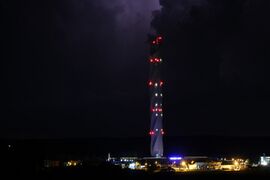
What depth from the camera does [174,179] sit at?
11125 cm

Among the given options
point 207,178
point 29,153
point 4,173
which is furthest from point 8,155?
point 207,178

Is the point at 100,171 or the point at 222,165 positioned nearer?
the point at 100,171

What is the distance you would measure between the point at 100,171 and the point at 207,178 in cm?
2081

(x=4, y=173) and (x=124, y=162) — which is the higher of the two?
(x=124, y=162)

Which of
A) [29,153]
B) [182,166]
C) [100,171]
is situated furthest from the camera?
[182,166]

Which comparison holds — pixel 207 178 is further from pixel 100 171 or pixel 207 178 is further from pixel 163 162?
pixel 163 162

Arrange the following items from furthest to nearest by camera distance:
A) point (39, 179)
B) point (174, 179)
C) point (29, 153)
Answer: point (29, 153), point (174, 179), point (39, 179)

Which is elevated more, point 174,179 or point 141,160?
point 141,160

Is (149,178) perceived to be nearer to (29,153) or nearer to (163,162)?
(29,153)

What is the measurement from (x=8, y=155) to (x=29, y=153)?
533 inches

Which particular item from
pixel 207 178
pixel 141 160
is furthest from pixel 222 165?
pixel 207 178

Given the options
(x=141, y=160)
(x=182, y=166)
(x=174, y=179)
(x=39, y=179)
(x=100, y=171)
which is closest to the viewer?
(x=39, y=179)

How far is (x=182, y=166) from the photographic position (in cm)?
17588

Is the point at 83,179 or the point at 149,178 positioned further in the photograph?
the point at 149,178
